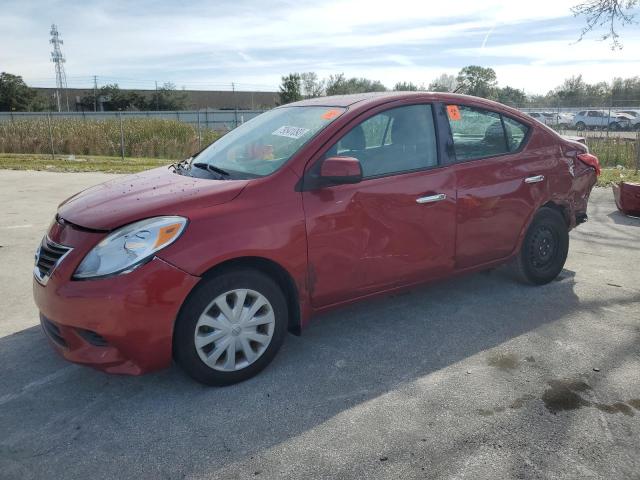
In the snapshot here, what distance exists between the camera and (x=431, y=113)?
13.4 feet

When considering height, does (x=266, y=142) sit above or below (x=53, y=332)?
above

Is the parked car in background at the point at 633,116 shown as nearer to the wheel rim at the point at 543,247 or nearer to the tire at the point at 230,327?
the wheel rim at the point at 543,247

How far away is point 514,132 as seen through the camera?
456 cm

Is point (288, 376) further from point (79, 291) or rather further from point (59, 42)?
point (59, 42)

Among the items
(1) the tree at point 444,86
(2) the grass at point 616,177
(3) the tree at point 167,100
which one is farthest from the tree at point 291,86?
(2) the grass at point 616,177

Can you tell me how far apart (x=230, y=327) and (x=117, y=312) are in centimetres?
64

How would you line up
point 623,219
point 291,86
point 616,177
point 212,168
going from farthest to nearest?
point 291,86 → point 616,177 → point 623,219 → point 212,168

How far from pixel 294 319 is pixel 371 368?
59 centimetres

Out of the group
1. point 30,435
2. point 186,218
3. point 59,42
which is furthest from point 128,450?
point 59,42

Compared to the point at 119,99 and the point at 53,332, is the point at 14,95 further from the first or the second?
the point at 53,332

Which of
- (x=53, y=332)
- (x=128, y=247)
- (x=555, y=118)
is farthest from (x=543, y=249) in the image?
(x=555, y=118)

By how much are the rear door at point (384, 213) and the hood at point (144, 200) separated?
1.87 ft

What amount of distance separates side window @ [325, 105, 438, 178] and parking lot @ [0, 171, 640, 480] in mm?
1228

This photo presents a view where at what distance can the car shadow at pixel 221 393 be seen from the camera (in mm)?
2643
